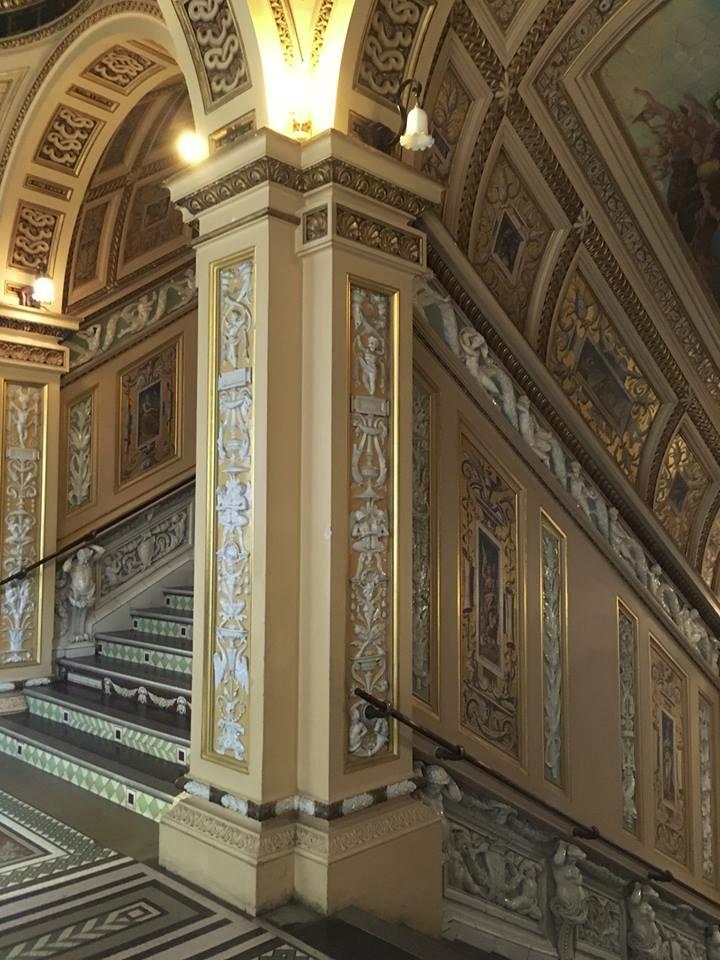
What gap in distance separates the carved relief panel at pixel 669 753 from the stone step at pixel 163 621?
331 cm

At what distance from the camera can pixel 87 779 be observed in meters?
4.43

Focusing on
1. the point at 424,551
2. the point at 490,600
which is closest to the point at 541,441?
the point at 490,600

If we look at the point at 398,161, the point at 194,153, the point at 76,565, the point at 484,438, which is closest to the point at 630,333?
the point at 484,438

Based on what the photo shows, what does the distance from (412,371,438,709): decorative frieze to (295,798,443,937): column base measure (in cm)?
58

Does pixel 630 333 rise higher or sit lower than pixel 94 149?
lower

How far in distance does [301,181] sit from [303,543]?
5.03ft

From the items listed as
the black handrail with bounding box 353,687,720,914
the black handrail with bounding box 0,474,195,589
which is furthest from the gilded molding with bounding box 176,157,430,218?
the black handrail with bounding box 0,474,195,589

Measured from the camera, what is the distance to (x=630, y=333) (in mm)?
6012

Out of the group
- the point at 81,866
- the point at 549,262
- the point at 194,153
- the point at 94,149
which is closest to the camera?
the point at 81,866

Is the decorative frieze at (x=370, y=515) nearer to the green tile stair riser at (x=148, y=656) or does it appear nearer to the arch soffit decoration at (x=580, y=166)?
the arch soffit decoration at (x=580, y=166)

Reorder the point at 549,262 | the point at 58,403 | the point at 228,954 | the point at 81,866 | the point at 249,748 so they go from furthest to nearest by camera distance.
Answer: the point at 58,403 → the point at 549,262 → the point at 81,866 → the point at 249,748 → the point at 228,954

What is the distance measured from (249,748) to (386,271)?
213cm

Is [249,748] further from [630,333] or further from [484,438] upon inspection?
[630,333]

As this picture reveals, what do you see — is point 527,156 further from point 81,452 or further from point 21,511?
point 21,511
